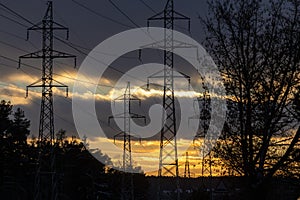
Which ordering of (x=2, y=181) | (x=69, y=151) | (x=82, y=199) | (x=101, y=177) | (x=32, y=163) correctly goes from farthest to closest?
(x=101, y=177) → (x=69, y=151) → (x=82, y=199) → (x=32, y=163) → (x=2, y=181)

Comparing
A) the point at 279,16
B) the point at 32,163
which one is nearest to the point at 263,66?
the point at 279,16

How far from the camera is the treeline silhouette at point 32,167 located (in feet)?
260

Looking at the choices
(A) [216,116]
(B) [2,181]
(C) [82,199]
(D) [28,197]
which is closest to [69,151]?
(C) [82,199]

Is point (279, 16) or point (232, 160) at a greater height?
point (279, 16)

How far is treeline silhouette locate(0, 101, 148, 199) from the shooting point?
79.1m

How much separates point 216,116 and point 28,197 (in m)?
63.8

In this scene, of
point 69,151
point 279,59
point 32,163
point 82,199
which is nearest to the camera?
point 279,59

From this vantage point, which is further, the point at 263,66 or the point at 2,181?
the point at 2,181

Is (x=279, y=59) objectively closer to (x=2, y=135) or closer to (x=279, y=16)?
(x=279, y=16)

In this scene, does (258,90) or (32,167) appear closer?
(258,90)

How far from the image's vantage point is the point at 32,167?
3548 inches

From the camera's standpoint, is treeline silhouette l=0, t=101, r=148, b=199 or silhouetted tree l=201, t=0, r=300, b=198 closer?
silhouetted tree l=201, t=0, r=300, b=198

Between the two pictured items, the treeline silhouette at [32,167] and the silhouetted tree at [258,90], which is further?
the treeline silhouette at [32,167]

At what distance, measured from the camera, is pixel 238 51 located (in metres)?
20.6
